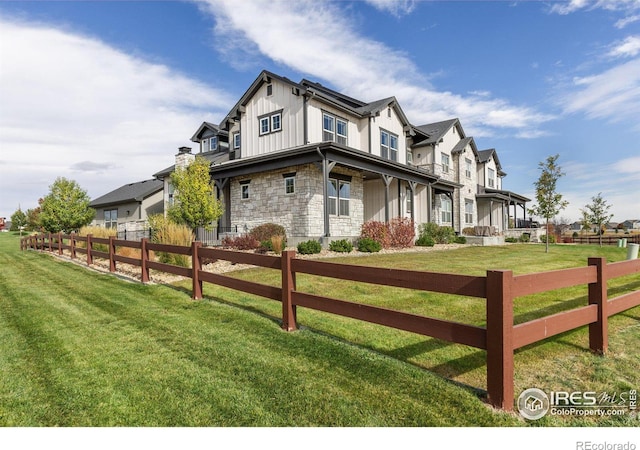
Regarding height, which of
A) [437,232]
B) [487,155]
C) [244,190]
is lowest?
[437,232]

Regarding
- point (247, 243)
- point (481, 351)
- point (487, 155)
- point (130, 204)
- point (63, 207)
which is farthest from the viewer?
point (487, 155)

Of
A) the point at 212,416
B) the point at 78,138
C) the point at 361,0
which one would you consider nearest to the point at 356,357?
the point at 212,416

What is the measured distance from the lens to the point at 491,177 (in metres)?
35.6

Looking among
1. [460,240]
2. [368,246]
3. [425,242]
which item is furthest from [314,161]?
[460,240]

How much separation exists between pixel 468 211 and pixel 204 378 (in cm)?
3081

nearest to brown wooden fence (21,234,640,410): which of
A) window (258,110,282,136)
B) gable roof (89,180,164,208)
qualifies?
window (258,110,282,136)

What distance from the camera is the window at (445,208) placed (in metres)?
27.8

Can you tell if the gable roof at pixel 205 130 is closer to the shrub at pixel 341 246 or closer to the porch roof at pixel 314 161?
the porch roof at pixel 314 161

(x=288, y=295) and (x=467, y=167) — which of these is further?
(x=467, y=167)

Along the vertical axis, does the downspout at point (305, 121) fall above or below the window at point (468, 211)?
above

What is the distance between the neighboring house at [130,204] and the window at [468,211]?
84.7 ft

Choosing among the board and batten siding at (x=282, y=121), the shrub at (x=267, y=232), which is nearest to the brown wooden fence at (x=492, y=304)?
the shrub at (x=267, y=232)

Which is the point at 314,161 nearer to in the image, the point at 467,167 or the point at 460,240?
the point at 460,240

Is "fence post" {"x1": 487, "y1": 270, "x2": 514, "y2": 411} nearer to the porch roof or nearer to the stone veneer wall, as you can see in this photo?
the porch roof
